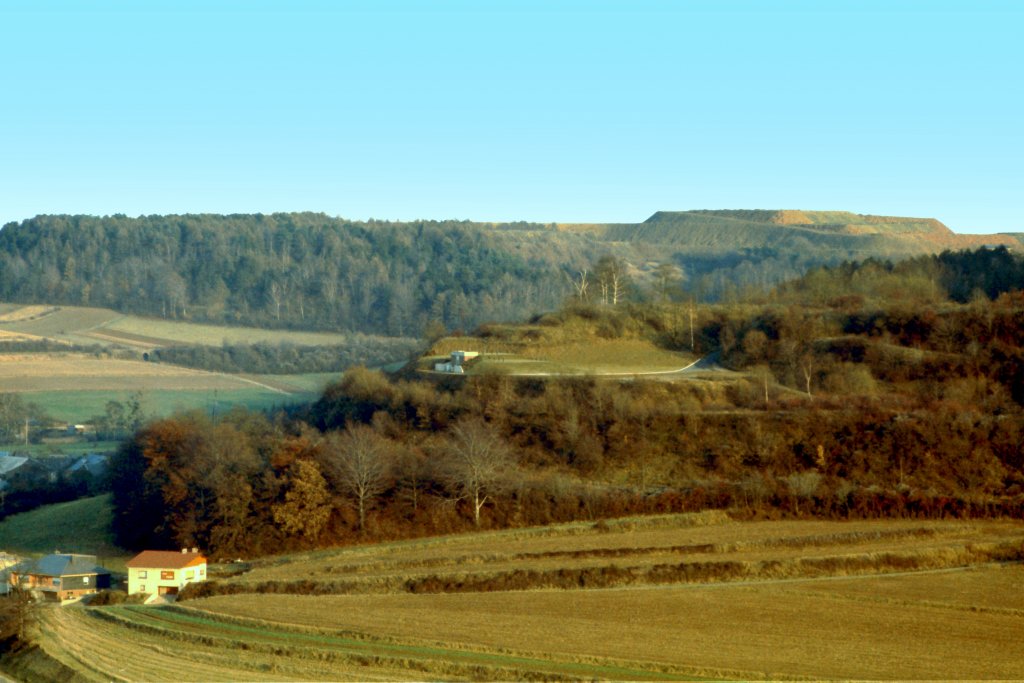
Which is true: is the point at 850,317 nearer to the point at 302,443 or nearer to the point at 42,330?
the point at 302,443

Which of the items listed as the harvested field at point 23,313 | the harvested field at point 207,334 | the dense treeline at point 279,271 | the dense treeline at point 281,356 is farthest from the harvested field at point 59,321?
the dense treeline at point 281,356

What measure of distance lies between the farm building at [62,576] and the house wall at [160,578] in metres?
1.12

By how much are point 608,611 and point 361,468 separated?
1228 centimetres

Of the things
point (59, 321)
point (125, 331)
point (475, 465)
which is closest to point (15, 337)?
point (59, 321)

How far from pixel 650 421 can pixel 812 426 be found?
468 centimetres

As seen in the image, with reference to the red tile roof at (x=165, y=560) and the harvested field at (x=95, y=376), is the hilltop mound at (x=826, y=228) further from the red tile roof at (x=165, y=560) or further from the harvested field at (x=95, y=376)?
the red tile roof at (x=165, y=560)

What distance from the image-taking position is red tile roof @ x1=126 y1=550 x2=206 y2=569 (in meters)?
29.4

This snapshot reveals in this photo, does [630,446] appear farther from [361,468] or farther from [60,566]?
[60,566]

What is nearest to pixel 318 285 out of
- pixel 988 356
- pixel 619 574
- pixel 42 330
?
pixel 42 330

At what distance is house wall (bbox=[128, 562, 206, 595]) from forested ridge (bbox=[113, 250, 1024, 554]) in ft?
9.06

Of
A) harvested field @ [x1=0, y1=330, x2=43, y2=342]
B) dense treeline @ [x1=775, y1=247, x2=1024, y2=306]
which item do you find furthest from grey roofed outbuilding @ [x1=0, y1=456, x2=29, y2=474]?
dense treeline @ [x1=775, y1=247, x2=1024, y2=306]

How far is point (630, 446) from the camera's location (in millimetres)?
35562

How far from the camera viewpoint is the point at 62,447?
52.1 metres

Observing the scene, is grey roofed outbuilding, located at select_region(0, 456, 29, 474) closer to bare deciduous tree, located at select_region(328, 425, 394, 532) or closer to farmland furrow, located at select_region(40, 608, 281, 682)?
bare deciduous tree, located at select_region(328, 425, 394, 532)
